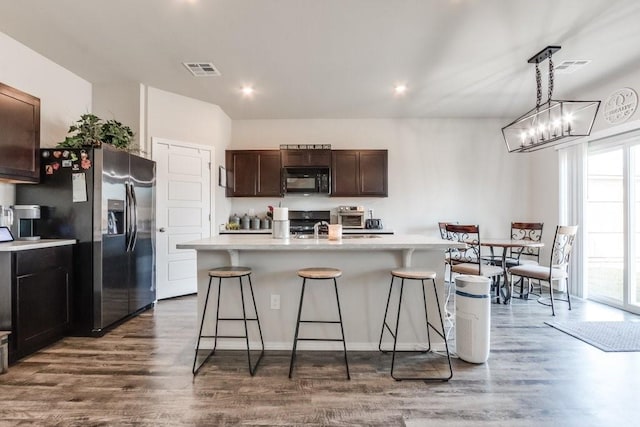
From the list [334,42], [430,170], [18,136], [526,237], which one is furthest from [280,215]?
[526,237]

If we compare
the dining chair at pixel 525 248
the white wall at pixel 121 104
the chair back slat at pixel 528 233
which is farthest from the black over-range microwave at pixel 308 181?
the chair back slat at pixel 528 233

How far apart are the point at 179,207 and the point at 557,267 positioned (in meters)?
4.82

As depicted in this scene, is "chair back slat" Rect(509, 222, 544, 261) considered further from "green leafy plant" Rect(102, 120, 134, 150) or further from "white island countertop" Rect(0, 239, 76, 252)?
"white island countertop" Rect(0, 239, 76, 252)

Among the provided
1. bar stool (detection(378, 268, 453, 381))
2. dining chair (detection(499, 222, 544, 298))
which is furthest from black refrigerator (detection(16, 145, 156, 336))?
dining chair (detection(499, 222, 544, 298))

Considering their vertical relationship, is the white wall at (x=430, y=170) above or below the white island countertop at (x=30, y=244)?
above

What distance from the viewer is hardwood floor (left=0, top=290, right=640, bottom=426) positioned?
Result: 1854mm

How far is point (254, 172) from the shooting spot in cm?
524

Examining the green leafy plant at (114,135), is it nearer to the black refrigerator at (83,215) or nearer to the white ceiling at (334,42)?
the black refrigerator at (83,215)

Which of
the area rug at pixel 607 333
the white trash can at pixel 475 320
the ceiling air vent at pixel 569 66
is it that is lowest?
the area rug at pixel 607 333

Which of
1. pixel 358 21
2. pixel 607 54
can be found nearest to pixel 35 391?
pixel 358 21

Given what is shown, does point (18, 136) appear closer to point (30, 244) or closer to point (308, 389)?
point (30, 244)

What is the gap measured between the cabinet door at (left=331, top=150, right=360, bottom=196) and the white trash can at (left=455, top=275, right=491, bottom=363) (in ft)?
9.57

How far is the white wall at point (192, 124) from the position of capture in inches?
166

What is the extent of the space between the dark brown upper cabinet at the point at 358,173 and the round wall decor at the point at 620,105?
8.97 feet
